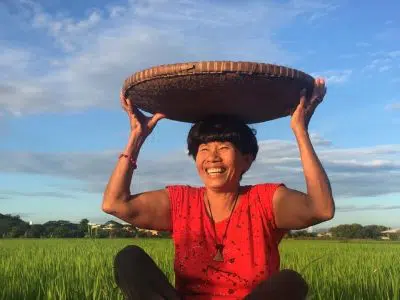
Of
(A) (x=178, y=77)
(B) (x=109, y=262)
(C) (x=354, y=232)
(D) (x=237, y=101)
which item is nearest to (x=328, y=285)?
(D) (x=237, y=101)

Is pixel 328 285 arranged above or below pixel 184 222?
below

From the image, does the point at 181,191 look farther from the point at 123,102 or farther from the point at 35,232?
the point at 35,232

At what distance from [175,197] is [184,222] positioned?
0.42ft

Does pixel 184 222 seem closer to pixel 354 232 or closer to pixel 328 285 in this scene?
pixel 328 285

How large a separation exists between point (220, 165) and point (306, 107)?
0.41m

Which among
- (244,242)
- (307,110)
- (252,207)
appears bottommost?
(244,242)

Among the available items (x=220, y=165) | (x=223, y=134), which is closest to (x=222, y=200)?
(x=220, y=165)

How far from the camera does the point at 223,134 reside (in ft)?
7.35

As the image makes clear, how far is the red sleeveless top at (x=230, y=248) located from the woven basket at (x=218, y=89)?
341 millimetres

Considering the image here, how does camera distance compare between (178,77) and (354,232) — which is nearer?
(178,77)

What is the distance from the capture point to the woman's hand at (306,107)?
2.13 m

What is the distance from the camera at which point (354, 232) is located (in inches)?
1284

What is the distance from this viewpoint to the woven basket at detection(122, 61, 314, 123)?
6.55ft

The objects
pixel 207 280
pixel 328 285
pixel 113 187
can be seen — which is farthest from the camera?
pixel 328 285
